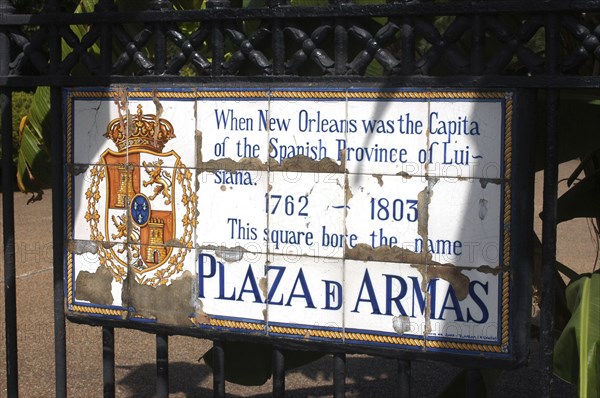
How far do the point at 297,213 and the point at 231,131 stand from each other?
0.35 meters

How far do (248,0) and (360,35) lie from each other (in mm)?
948

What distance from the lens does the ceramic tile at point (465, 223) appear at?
2.57 m

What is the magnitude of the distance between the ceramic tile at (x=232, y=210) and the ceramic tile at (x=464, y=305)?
1.92 ft

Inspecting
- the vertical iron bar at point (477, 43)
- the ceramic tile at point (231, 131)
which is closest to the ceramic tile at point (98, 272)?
the ceramic tile at point (231, 131)

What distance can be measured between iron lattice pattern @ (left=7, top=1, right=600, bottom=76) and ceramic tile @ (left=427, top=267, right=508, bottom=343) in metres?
0.60

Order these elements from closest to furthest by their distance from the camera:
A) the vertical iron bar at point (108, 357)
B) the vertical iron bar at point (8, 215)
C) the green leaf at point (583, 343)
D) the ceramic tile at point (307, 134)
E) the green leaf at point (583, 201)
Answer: the green leaf at point (583, 343) < the ceramic tile at point (307, 134) < the vertical iron bar at point (108, 357) < the vertical iron bar at point (8, 215) < the green leaf at point (583, 201)

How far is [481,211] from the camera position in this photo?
2.58 meters

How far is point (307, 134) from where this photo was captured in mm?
2762

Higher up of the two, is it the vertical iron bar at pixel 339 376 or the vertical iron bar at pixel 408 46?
the vertical iron bar at pixel 408 46

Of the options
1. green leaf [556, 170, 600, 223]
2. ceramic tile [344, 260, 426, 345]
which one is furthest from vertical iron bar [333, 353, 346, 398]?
green leaf [556, 170, 600, 223]

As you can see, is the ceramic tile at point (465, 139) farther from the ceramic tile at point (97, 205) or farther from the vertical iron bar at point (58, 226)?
the vertical iron bar at point (58, 226)

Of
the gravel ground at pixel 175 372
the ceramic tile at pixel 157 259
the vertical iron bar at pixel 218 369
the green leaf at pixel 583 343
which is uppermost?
the ceramic tile at pixel 157 259

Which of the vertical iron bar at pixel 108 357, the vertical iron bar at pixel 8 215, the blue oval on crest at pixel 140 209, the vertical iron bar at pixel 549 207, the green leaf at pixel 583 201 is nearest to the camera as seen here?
the vertical iron bar at pixel 549 207

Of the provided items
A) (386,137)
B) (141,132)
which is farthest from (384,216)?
(141,132)
